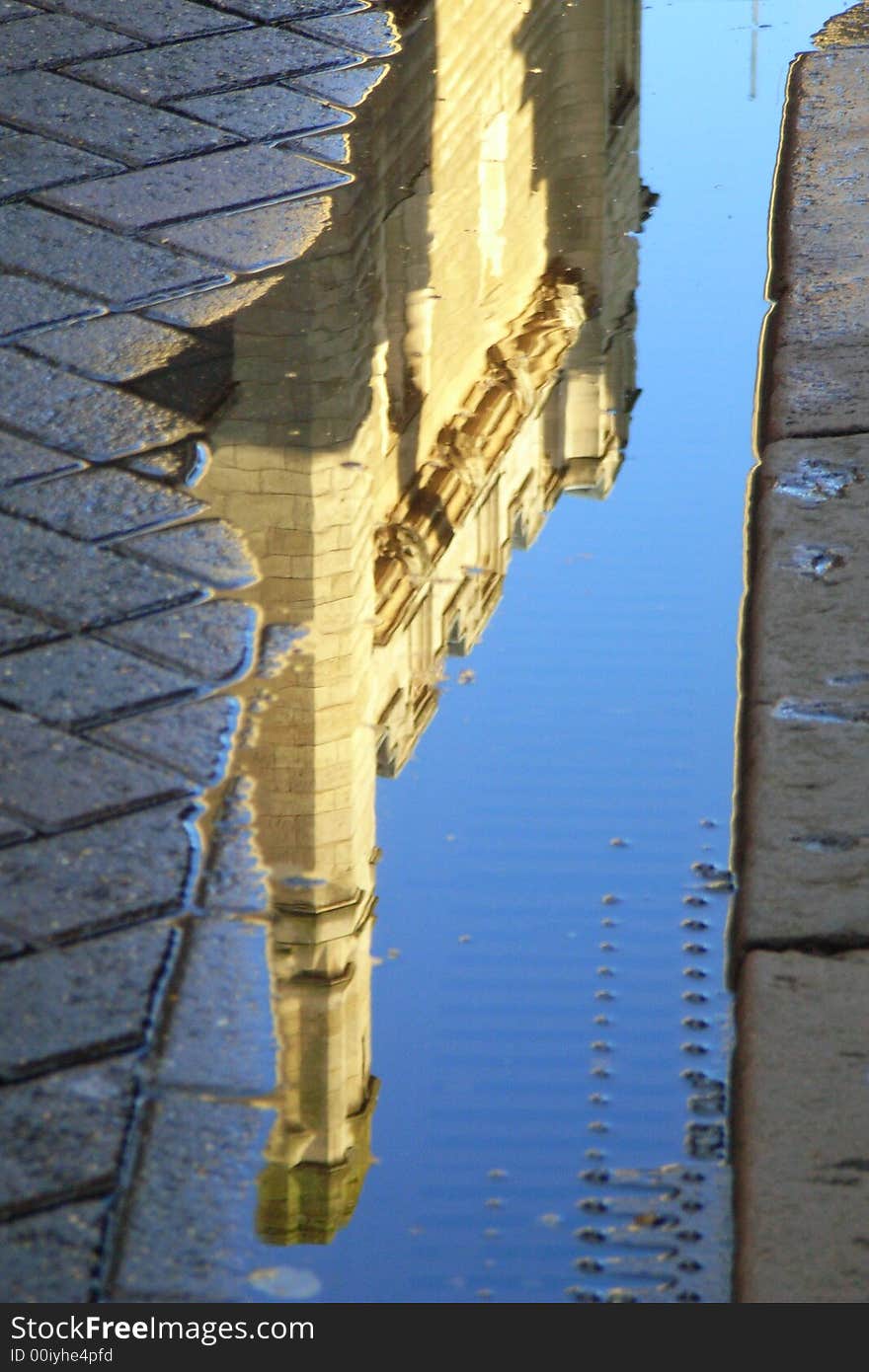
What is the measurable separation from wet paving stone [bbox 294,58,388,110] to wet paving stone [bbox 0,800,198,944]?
7.38ft

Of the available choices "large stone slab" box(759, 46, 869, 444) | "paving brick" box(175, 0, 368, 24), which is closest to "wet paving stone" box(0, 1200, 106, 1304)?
"large stone slab" box(759, 46, 869, 444)

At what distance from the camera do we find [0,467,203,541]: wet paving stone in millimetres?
2525

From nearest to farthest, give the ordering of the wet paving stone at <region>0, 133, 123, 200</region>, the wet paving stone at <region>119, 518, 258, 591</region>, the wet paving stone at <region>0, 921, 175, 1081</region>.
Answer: the wet paving stone at <region>0, 921, 175, 1081</region>, the wet paving stone at <region>119, 518, 258, 591</region>, the wet paving stone at <region>0, 133, 123, 200</region>

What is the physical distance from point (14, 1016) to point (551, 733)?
687 millimetres

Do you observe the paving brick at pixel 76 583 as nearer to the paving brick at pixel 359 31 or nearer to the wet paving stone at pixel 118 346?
the wet paving stone at pixel 118 346

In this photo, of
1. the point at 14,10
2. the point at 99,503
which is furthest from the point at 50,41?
the point at 99,503

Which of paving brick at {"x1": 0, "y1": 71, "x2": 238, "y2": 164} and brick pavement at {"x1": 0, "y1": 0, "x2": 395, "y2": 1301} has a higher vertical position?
paving brick at {"x1": 0, "y1": 71, "x2": 238, "y2": 164}

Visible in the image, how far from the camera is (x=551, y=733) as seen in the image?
217cm

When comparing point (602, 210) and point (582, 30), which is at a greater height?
point (582, 30)

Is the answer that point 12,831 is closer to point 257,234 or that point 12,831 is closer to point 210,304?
point 210,304

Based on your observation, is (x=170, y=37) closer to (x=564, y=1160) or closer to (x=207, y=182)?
(x=207, y=182)

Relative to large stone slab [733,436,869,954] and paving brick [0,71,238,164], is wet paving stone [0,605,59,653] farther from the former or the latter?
paving brick [0,71,238,164]

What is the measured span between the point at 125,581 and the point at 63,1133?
926 mm
